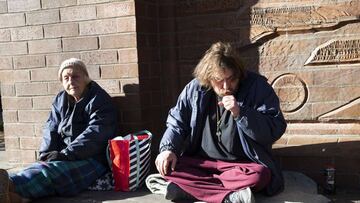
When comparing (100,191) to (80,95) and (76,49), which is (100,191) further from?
(76,49)

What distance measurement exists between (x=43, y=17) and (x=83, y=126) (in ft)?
3.64

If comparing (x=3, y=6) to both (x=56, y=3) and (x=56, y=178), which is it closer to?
(x=56, y=3)

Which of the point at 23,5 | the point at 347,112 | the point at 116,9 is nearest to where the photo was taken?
the point at 347,112

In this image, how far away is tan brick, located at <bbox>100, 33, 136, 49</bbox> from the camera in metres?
3.75

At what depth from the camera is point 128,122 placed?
387cm

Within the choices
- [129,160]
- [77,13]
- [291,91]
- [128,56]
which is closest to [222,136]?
[129,160]

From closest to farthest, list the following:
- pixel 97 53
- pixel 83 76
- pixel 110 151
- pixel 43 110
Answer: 1. pixel 110 151
2. pixel 83 76
3. pixel 97 53
4. pixel 43 110

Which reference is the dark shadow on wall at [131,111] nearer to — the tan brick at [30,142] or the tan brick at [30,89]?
the tan brick at [30,89]

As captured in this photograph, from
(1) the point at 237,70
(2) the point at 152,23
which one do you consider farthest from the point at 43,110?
(1) the point at 237,70

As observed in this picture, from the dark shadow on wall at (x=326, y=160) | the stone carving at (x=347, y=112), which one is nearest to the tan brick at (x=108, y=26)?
the dark shadow on wall at (x=326, y=160)

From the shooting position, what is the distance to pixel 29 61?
164 inches

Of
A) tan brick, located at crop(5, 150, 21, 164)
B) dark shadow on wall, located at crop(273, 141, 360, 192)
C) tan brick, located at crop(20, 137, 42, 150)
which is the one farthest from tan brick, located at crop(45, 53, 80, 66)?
dark shadow on wall, located at crop(273, 141, 360, 192)

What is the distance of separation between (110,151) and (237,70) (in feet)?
3.73

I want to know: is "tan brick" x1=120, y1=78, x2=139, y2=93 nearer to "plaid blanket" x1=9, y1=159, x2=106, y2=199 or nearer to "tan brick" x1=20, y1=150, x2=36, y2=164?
"plaid blanket" x1=9, y1=159, x2=106, y2=199
